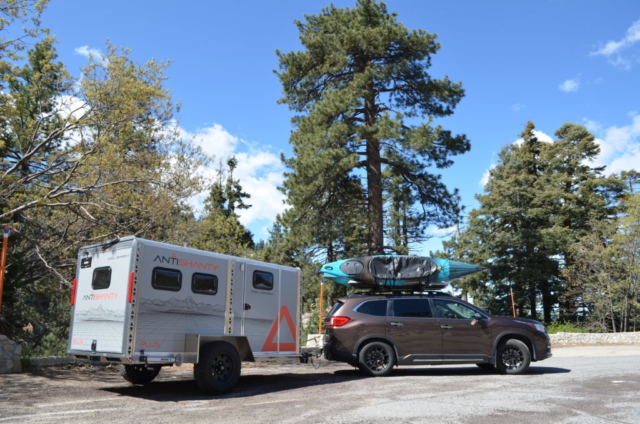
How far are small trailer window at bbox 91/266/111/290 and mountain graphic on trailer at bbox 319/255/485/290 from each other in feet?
16.2

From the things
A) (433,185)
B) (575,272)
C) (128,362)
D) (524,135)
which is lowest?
(128,362)

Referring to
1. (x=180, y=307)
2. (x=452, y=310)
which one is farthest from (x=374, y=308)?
(x=180, y=307)

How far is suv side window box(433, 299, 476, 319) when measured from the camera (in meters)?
10.3

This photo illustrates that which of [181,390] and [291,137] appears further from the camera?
[291,137]

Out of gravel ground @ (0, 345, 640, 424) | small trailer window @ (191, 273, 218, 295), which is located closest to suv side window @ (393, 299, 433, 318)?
gravel ground @ (0, 345, 640, 424)

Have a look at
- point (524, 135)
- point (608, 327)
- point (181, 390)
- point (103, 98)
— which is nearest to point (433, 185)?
point (103, 98)

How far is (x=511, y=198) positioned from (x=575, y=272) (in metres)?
7.96

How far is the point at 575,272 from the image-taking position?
2825 centimetres

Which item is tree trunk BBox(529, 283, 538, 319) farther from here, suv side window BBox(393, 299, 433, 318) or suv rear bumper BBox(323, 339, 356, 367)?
suv rear bumper BBox(323, 339, 356, 367)

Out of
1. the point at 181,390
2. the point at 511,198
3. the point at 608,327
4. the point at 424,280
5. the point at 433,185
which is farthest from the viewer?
the point at 511,198

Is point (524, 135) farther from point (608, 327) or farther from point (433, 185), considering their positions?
point (433, 185)

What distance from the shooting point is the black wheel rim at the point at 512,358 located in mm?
10086

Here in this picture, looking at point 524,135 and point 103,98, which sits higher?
point 524,135

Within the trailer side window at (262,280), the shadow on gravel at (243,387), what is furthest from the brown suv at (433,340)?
the trailer side window at (262,280)
